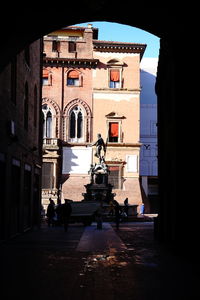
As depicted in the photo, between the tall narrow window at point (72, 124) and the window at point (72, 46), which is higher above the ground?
the window at point (72, 46)

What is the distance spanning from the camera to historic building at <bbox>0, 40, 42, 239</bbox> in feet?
49.4

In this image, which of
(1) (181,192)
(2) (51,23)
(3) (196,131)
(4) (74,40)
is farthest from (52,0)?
(4) (74,40)

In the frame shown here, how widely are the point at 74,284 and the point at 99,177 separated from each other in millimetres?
26387

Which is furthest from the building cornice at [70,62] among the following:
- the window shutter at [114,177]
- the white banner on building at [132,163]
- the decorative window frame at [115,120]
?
the window shutter at [114,177]

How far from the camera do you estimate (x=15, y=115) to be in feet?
55.3

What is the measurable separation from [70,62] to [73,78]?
1.62m

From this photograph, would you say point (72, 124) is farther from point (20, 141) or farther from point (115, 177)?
point (20, 141)

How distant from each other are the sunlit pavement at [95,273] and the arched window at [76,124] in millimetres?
30133

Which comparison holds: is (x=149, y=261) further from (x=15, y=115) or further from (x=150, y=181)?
(x=150, y=181)

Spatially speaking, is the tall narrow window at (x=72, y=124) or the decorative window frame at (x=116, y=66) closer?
the tall narrow window at (x=72, y=124)

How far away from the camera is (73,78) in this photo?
147ft

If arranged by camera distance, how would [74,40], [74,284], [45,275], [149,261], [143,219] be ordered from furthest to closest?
[74,40]
[143,219]
[149,261]
[45,275]
[74,284]

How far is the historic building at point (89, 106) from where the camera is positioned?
142ft

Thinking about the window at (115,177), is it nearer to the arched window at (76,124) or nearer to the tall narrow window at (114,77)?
the arched window at (76,124)
